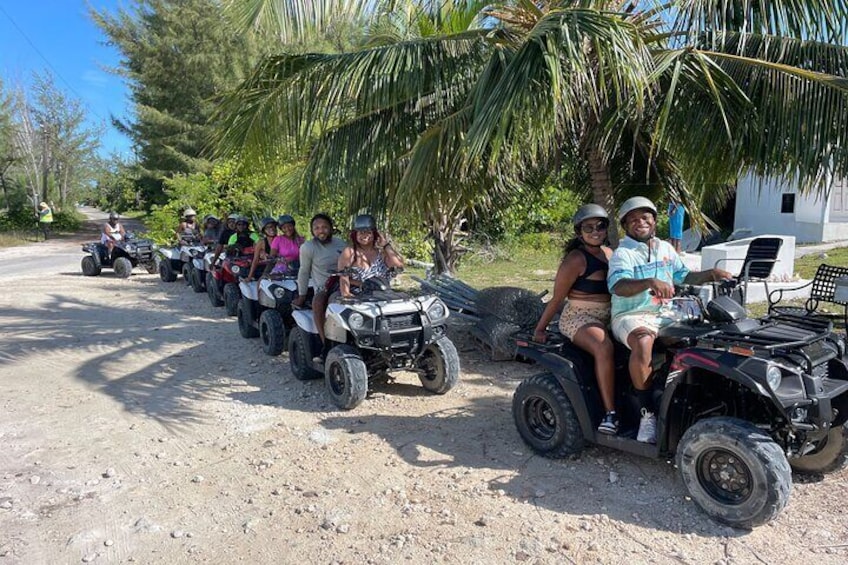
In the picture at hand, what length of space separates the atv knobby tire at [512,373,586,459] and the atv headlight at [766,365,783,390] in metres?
1.27

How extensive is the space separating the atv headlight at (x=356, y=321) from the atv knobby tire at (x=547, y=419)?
5.02 feet

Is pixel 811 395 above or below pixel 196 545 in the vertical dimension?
above

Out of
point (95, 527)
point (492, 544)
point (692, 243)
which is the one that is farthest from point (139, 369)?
point (692, 243)

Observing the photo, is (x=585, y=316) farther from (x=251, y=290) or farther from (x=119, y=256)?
(x=119, y=256)

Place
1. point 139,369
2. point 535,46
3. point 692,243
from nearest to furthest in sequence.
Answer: point 535,46
point 139,369
point 692,243

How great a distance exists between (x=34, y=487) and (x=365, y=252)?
324 centimetres

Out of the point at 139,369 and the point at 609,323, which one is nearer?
the point at 609,323

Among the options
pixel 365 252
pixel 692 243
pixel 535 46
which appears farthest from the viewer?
pixel 692 243

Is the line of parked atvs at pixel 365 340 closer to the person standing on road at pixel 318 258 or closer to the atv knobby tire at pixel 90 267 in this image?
the person standing on road at pixel 318 258

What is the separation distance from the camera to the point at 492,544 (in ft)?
11.2

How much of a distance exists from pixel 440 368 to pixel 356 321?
0.99 m

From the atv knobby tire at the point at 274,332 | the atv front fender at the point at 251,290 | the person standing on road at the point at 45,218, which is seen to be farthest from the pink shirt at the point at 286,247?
the person standing on road at the point at 45,218

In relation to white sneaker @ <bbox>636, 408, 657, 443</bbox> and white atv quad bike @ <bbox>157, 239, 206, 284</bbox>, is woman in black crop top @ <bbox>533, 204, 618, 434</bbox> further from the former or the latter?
white atv quad bike @ <bbox>157, 239, 206, 284</bbox>

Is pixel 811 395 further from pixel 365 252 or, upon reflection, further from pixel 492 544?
pixel 365 252
